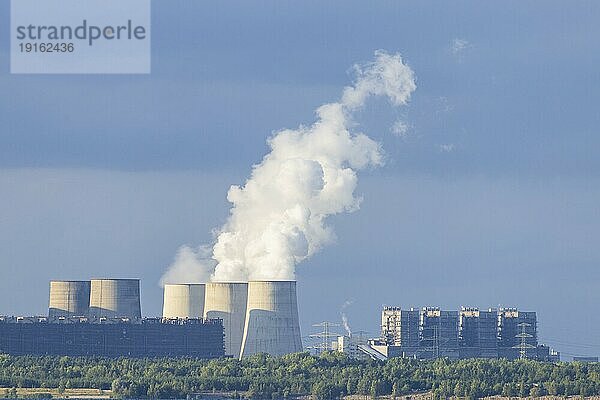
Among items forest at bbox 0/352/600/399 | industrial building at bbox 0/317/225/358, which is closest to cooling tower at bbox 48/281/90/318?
industrial building at bbox 0/317/225/358

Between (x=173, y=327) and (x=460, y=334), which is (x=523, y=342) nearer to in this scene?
(x=460, y=334)

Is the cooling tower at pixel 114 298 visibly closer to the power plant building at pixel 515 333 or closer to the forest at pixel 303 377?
the forest at pixel 303 377

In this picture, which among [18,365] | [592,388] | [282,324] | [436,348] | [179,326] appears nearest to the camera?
[592,388]

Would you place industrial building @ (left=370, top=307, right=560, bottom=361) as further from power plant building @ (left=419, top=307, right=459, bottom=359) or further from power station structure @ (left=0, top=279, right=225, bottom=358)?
power station structure @ (left=0, top=279, right=225, bottom=358)

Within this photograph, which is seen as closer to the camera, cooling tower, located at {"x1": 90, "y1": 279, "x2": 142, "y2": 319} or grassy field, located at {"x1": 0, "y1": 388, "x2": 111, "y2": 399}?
grassy field, located at {"x1": 0, "y1": 388, "x2": 111, "y2": 399}

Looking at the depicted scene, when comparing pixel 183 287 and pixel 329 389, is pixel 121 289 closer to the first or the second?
pixel 183 287

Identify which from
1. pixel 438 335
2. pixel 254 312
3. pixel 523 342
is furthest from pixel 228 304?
pixel 523 342

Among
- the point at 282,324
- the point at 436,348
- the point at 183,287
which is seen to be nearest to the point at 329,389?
the point at 282,324
